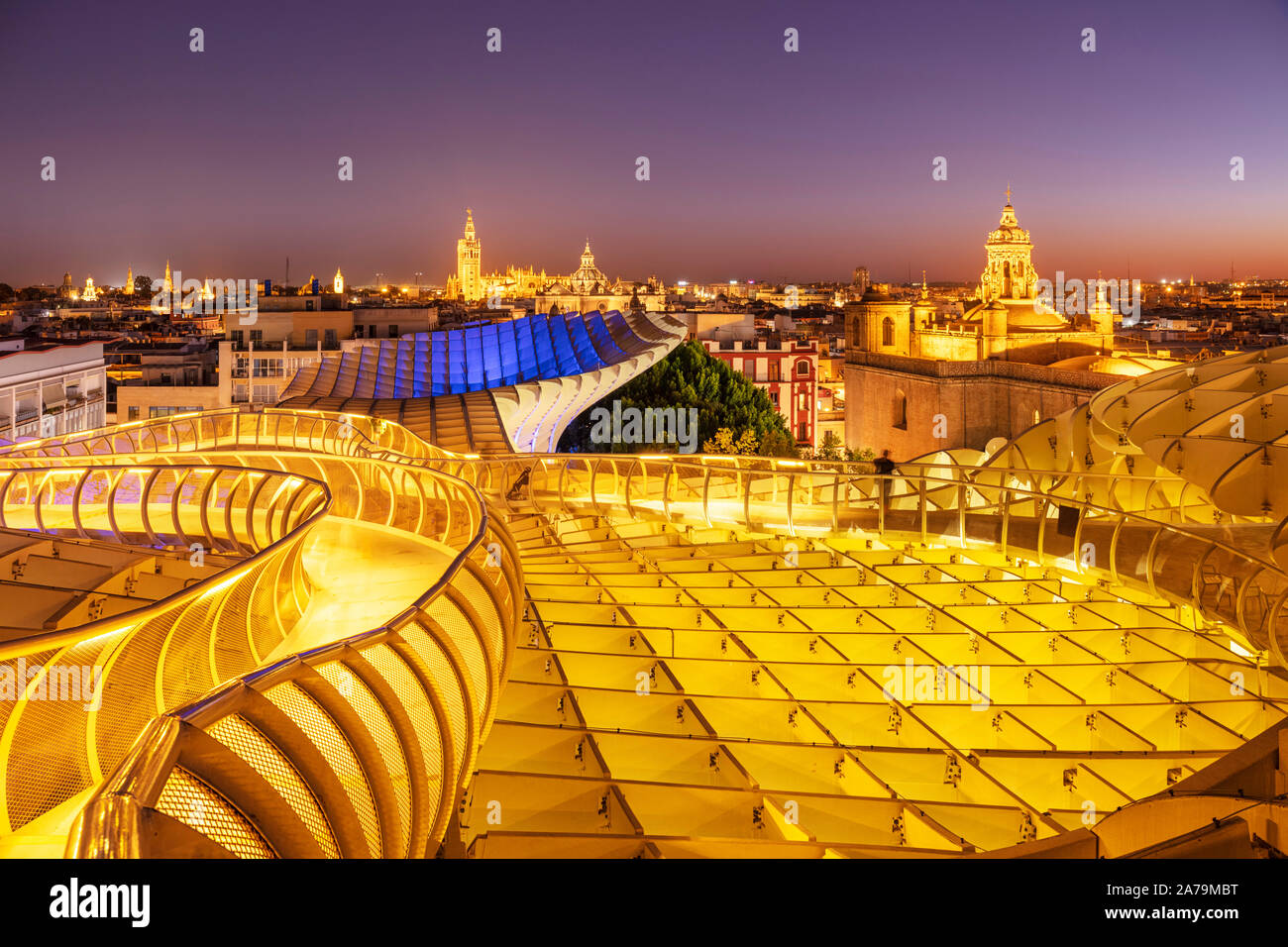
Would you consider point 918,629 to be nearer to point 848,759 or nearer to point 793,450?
point 848,759

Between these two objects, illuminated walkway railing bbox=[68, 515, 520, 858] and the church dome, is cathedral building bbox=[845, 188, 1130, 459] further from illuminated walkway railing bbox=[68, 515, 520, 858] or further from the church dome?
illuminated walkway railing bbox=[68, 515, 520, 858]

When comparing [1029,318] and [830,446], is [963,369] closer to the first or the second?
[830,446]

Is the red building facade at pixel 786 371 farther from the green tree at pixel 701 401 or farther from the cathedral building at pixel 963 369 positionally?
the green tree at pixel 701 401

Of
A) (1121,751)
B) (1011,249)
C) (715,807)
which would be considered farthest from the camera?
(1011,249)

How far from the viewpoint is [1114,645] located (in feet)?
32.1

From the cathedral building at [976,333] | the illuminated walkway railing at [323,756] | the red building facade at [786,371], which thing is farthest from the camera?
the red building facade at [786,371]

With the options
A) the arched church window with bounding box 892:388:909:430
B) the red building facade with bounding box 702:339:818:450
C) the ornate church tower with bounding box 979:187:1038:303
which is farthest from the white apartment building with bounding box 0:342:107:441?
the ornate church tower with bounding box 979:187:1038:303

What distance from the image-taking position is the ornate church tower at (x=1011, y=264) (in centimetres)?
8175

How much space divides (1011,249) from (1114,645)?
7953 centimetres

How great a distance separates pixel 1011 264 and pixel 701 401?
52985mm

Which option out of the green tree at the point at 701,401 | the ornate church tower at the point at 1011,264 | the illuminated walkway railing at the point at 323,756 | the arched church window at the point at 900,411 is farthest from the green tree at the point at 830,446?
the illuminated walkway railing at the point at 323,756

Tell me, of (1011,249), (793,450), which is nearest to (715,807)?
(793,450)

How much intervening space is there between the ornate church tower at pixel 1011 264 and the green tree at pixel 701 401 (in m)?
47.0

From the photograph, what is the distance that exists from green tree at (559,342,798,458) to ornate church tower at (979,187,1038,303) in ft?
154
